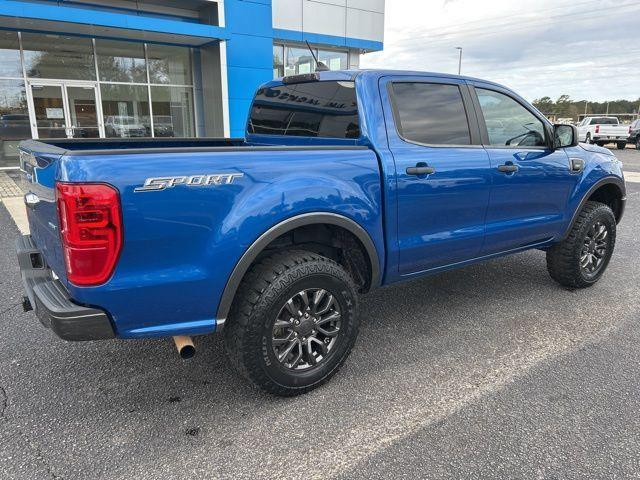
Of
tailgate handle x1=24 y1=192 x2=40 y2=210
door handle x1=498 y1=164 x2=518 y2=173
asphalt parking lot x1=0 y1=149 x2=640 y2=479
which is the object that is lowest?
asphalt parking lot x1=0 y1=149 x2=640 y2=479

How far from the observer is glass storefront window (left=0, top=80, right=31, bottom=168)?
12555 mm

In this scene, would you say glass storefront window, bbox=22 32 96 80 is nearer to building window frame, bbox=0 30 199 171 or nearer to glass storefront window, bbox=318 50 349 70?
building window frame, bbox=0 30 199 171

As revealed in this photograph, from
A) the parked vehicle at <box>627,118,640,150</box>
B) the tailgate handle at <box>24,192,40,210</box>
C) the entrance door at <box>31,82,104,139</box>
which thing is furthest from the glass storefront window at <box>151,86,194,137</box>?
the parked vehicle at <box>627,118,640,150</box>

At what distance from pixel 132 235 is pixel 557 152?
11.5 ft

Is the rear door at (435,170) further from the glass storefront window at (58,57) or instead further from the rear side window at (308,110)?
the glass storefront window at (58,57)

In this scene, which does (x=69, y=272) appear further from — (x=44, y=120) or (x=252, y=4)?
(x=252, y=4)

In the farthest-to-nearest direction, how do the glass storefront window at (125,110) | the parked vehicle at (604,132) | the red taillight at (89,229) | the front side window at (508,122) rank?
the parked vehicle at (604,132), the glass storefront window at (125,110), the front side window at (508,122), the red taillight at (89,229)

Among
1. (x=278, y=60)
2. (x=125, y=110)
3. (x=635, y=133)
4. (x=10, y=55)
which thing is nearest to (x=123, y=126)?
(x=125, y=110)

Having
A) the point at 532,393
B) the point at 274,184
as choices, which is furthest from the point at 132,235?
the point at 532,393

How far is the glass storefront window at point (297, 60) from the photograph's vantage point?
1708 cm

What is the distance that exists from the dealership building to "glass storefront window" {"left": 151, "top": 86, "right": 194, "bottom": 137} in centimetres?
3

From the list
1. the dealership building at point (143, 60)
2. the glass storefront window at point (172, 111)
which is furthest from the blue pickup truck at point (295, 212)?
the glass storefront window at point (172, 111)

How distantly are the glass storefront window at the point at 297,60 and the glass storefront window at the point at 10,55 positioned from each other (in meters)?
8.11

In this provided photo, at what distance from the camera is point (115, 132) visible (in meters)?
14.4
